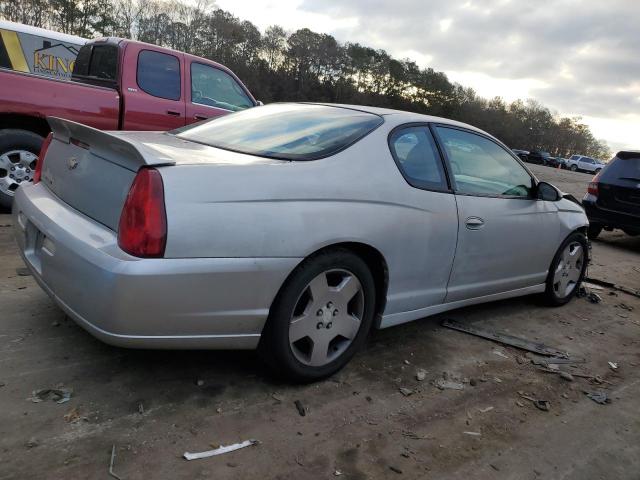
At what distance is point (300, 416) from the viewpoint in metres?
2.59

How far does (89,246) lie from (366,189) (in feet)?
4.69

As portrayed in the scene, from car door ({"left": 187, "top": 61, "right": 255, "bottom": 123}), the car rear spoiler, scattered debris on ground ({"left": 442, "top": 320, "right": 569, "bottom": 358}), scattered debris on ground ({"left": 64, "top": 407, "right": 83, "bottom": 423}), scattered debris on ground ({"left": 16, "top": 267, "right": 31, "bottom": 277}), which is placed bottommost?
scattered debris on ground ({"left": 64, "top": 407, "right": 83, "bottom": 423})

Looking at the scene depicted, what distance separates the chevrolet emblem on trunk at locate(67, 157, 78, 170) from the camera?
9.27 feet

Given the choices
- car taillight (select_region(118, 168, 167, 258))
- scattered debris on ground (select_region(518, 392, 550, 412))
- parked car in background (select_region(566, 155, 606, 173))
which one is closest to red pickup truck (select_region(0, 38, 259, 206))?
car taillight (select_region(118, 168, 167, 258))

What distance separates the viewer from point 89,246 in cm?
235

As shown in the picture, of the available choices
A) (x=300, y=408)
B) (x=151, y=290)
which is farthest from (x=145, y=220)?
(x=300, y=408)

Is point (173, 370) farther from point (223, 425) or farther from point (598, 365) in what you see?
point (598, 365)

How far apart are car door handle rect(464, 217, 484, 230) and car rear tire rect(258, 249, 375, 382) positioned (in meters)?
0.92

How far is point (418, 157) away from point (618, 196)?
6.24 meters

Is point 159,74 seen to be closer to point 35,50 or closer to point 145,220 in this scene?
point 35,50

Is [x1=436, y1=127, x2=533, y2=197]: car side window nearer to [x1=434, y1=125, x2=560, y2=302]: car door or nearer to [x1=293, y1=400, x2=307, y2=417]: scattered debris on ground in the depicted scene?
[x1=434, y1=125, x2=560, y2=302]: car door

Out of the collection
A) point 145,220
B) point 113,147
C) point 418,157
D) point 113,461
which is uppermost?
point 418,157

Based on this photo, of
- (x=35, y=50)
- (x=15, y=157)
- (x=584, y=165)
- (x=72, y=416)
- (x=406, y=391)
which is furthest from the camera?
(x=584, y=165)

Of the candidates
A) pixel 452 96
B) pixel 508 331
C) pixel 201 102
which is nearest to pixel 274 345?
pixel 508 331
